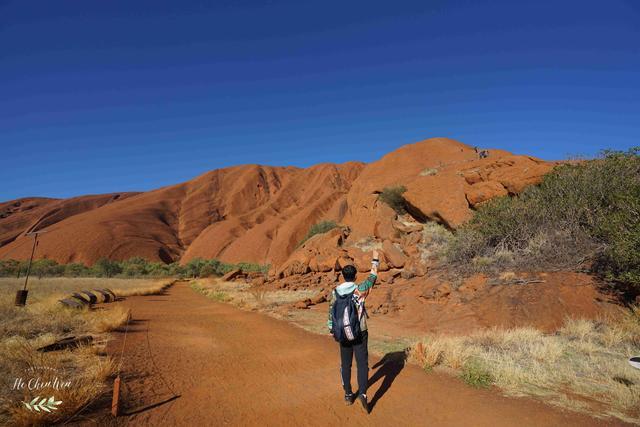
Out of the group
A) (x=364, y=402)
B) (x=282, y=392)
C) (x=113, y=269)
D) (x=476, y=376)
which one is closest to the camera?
(x=364, y=402)

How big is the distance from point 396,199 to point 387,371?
56.4 ft

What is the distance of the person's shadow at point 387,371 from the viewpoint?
5074 mm

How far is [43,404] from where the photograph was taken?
3795 millimetres

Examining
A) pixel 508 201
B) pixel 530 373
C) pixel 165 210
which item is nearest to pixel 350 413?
pixel 530 373

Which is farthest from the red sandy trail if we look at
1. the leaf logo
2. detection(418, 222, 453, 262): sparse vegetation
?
detection(418, 222, 453, 262): sparse vegetation

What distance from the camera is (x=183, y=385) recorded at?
5.35 meters

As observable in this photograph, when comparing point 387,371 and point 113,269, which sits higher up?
point 387,371

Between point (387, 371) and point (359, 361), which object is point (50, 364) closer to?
point (359, 361)

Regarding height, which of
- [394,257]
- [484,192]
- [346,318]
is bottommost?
[394,257]

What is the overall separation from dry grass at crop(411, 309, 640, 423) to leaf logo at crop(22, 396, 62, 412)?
540 centimetres

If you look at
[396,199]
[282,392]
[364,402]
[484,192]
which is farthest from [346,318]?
[396,199]

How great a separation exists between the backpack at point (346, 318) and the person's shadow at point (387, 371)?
3.53 feet

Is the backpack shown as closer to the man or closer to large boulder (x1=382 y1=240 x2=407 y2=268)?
the man

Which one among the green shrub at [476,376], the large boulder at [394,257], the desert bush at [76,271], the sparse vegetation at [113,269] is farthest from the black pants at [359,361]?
the desert bush at [76,271]
